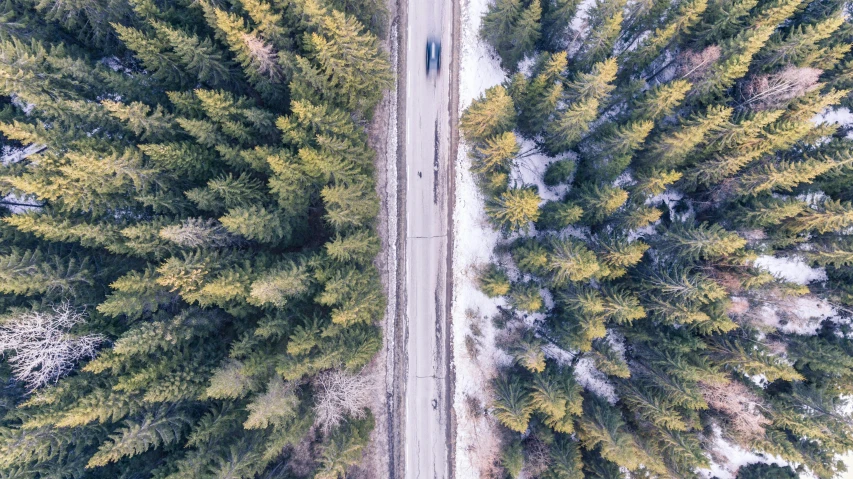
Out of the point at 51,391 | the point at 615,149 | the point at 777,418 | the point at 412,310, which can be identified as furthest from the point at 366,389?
the point at 777,418

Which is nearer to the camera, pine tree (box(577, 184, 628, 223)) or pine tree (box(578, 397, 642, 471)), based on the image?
pine tree (box(578, 397, 642, 471))

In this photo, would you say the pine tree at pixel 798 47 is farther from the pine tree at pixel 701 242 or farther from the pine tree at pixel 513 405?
the pine tree at pixel 513 405

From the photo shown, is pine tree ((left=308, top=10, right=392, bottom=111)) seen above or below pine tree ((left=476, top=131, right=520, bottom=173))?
above

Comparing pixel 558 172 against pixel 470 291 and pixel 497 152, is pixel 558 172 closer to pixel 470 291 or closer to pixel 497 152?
pixel 497 152

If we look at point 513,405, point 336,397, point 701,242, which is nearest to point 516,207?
point 701,242

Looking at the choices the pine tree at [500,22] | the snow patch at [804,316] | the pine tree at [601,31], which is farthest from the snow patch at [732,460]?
the pine tree at [500,22]

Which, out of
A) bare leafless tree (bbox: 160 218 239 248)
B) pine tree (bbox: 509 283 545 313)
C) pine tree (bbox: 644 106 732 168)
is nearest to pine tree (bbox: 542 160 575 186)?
pine tree (bbox: 644 106 732 168)

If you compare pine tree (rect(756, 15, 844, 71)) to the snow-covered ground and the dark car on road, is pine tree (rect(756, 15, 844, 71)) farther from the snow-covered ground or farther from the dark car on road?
the dark car on road
